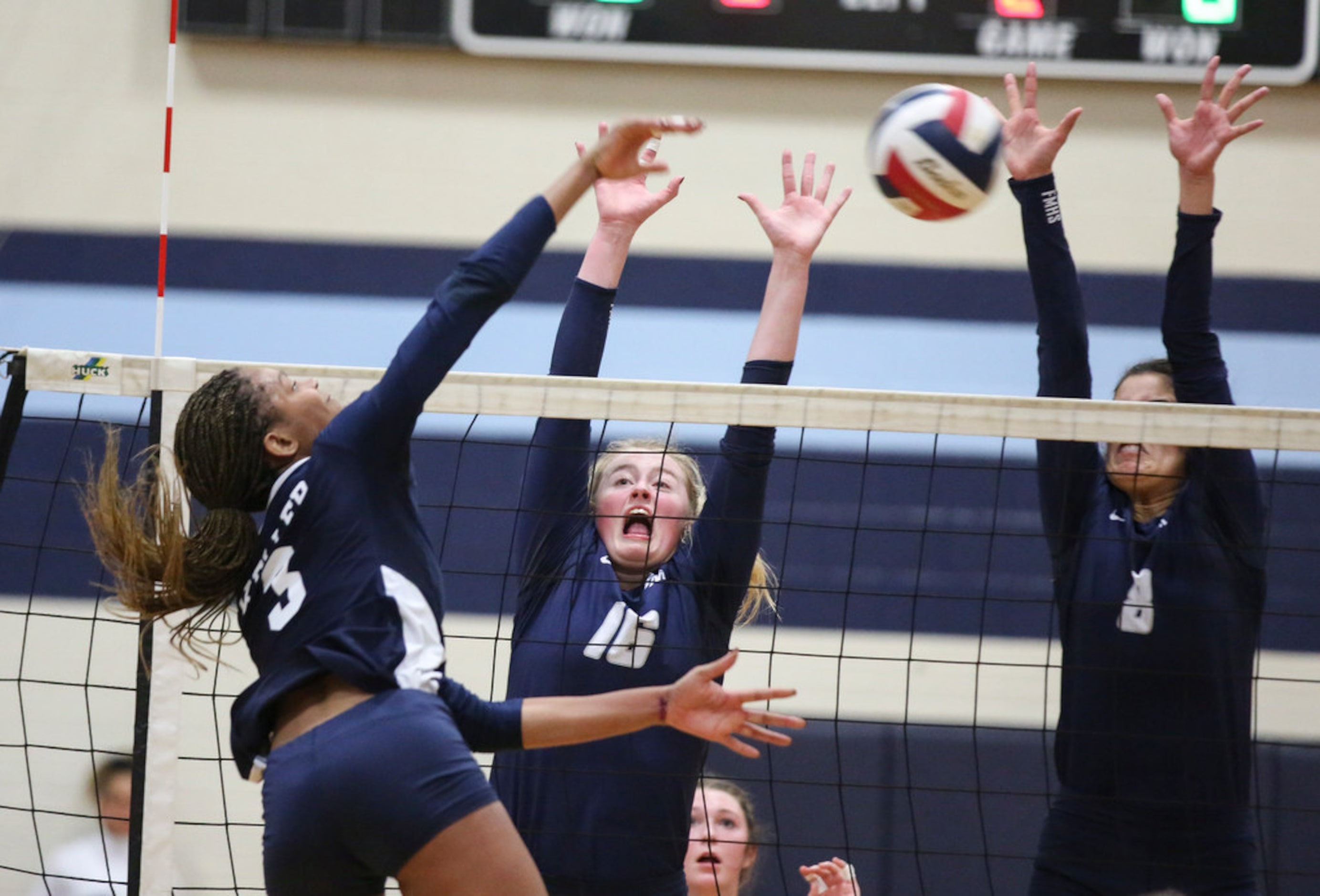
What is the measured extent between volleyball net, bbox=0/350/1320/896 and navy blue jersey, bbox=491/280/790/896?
1.15 m

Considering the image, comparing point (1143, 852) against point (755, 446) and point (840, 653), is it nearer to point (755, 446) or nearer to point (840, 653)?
point (755, 446)

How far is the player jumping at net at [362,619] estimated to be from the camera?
172 cm

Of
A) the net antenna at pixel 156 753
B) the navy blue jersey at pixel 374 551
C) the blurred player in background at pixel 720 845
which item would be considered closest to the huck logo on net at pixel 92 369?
the net antenna at pixel 156 753

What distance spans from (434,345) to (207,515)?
1.54ft

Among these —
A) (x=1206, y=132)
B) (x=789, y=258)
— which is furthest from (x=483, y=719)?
(x=1206, y=132)

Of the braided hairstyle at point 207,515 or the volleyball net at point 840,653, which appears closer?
the braided hairstyle at point 207,515

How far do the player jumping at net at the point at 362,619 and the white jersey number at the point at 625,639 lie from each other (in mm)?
606

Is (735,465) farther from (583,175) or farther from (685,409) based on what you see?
(583,175)

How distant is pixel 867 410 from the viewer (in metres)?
2.66

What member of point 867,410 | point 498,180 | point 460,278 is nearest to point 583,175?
point 460,278

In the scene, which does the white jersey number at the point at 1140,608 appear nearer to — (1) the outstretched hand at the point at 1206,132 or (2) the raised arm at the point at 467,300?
(1) the outstretched hand at the point at 1206,132

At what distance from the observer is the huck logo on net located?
2.72m

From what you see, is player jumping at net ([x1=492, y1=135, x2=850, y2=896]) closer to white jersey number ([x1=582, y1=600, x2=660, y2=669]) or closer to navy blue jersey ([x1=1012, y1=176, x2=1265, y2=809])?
white jersey number ([x1=582, y1=600, x2=660, y2=669])

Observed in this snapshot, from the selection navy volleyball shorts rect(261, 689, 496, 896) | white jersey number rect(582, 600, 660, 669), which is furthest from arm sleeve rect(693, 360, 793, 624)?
navy volleyball shorts rect(261, 689, 496, 896)
